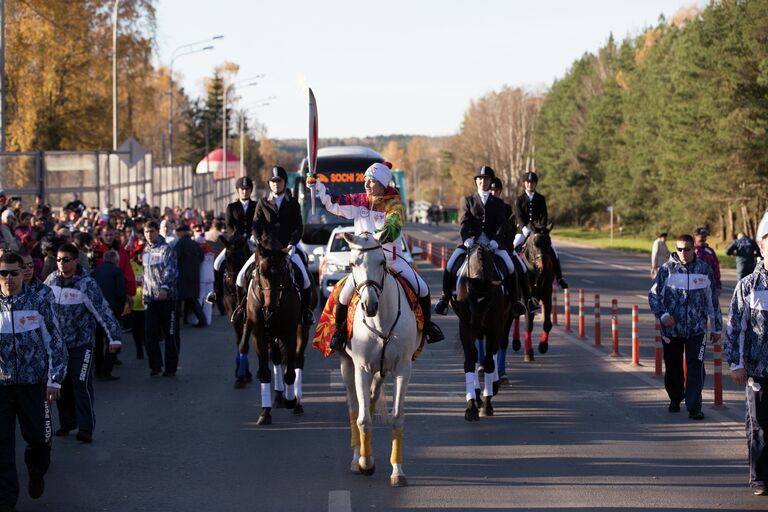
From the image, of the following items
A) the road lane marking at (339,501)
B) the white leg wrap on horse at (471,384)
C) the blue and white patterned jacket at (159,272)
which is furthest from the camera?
the blue and white patterned jacket at (159,272)

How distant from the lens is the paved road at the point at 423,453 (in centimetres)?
959

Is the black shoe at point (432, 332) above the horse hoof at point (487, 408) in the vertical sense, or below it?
above

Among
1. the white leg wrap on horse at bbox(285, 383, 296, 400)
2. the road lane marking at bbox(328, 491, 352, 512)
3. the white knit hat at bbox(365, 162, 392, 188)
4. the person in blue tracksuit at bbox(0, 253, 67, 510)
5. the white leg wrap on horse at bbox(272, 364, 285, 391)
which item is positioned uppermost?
the white knit hat at bbox(365, 162, 392, 188)

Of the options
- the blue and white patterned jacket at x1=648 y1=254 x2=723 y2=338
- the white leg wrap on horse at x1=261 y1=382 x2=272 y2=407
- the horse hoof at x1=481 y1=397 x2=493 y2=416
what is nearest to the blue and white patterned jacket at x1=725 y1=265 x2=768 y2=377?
the blue and white patterned jacket at x1=648 y1=254 x2=723 y2=338

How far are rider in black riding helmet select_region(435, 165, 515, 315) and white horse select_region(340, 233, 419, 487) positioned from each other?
361 cm

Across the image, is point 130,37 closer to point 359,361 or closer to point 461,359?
point 461,359

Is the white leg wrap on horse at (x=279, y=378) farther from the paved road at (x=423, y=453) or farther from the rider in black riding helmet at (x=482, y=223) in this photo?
the rider in black riding helmet at (x=482, y=223)

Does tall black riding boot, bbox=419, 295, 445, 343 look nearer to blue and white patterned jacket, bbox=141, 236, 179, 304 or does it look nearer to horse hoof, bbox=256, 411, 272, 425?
horse hoof, bbox=256, 411, 272, 425

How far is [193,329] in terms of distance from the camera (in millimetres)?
23688

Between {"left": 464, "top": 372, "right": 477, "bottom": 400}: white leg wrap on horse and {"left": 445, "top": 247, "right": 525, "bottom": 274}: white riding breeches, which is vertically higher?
{"left": 445, "top": 247, "right": 525, "bottom": 274}: white riding breeches

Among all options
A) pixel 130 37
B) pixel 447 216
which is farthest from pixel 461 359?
pixel 447 216

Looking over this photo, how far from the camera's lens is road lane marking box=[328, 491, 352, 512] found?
30.4 ft

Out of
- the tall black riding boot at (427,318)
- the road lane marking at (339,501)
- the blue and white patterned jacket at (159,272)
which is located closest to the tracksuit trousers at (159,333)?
the blue and white patterned jacket at (159,272)

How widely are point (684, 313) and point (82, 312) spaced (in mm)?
6576
